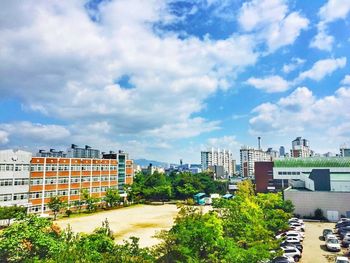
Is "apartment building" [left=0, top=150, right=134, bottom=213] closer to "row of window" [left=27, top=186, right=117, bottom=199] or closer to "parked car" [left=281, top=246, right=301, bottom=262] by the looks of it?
"row of window" [left=27, top=186, right=117, bottom=199]

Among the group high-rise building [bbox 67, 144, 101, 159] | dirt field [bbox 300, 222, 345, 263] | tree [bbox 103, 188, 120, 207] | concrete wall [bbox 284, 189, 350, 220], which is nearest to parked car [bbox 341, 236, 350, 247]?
dirt field [bbox 300, 222, 345, 263]

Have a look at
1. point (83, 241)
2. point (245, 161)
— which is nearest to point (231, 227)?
point (83, 241)

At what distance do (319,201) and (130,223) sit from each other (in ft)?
104

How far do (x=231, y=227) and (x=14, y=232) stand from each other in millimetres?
15873

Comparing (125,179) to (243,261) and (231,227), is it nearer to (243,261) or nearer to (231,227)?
(231,227)

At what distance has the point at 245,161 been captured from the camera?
174 metres

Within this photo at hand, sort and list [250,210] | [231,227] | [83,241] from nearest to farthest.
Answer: [83,241], [231,227], [250,210]

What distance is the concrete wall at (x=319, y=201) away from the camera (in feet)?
157

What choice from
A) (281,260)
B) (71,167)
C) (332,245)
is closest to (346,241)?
(332,245)

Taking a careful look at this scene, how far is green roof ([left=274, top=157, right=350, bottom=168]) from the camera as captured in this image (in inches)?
2644

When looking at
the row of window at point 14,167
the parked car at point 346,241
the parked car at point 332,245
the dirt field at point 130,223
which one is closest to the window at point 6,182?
the row of window at point 14,167

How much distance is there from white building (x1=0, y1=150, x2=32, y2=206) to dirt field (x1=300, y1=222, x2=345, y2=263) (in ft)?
148

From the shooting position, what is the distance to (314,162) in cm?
7050

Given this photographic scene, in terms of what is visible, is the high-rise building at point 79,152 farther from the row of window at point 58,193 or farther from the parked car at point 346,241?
the parked car at point 346,241
